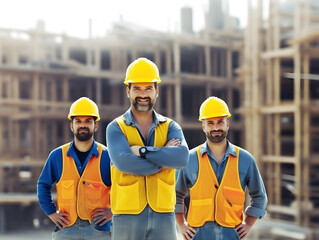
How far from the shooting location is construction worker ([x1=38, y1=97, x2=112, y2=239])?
3719 mm

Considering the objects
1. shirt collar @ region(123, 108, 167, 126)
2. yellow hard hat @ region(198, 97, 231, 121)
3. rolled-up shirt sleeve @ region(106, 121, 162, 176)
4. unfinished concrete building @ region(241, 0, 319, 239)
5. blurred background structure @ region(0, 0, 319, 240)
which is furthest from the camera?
blurred background structure @ region(0, 0, 319, 240)

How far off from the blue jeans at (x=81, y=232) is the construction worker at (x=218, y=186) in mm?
705

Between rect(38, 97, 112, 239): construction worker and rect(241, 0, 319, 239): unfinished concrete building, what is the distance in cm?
1052

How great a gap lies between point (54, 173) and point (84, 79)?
1892 cm

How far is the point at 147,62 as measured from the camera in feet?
11.1

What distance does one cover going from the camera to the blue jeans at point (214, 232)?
3.50m

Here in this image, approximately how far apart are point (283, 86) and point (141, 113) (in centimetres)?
1638

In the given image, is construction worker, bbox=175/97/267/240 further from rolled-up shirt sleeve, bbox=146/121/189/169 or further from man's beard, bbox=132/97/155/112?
man's beard, bbox=132/97/155/112

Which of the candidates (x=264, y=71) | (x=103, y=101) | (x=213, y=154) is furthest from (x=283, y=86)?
(x=213, y=154)

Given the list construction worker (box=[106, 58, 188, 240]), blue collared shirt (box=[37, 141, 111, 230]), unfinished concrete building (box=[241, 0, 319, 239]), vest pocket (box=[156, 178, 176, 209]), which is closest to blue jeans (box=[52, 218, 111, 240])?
blue collared shirt (box=[37, 141, 111, 230])

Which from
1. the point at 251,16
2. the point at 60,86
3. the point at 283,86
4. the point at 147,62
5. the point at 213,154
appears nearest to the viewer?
the point at 147,62

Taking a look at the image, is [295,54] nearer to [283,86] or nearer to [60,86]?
[283,86]

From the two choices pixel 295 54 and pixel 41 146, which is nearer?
pixel 295 54

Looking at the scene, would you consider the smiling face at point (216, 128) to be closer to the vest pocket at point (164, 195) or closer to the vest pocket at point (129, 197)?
the vest pocket at point (164, 195)
